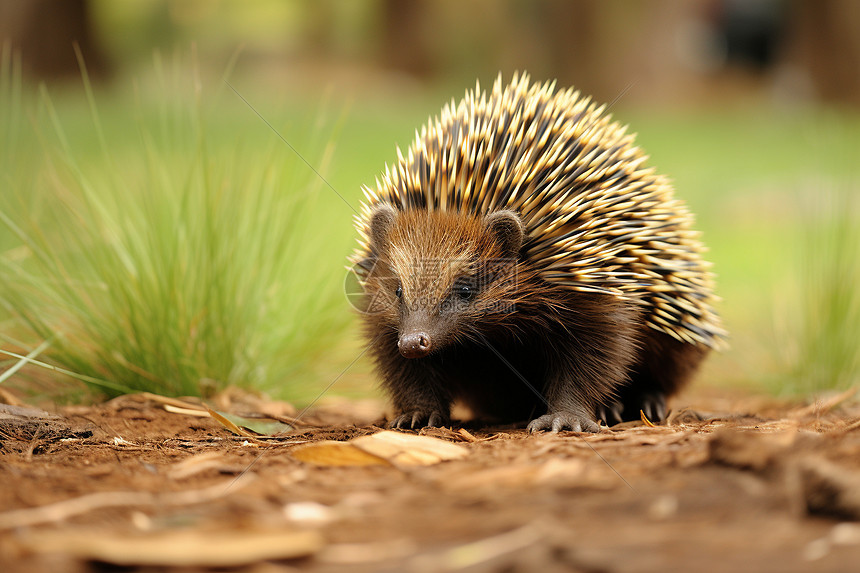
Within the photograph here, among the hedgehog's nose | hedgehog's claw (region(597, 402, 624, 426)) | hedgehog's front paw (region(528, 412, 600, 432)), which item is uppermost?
the hedgehog's nose

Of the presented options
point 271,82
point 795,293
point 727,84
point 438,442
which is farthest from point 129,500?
point 727,84

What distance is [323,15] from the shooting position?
3300 centimetres

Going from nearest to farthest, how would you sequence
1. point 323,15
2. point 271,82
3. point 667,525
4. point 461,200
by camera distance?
point 667,525 → point 461,200 → point 271,82 → point 323,15

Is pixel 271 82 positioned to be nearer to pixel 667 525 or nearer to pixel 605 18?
pixel 605 18

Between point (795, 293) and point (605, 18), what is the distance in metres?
14.2

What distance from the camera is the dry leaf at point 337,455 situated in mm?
3598

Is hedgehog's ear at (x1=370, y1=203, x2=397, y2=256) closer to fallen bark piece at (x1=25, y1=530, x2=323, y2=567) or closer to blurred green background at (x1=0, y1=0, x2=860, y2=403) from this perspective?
blurred green background at (x1=0, y1=0, x2=860, y2=403)

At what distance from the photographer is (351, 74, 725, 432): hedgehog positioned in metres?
4.52

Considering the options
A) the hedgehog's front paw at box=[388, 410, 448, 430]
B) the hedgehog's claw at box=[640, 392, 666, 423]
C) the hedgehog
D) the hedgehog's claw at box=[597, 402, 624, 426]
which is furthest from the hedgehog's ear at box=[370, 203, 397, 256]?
the hedgehog's claw at box=[640, 392, 666, 423]

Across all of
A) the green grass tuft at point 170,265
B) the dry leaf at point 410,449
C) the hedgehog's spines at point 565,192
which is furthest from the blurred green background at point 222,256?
the dry leaf at point 410,449

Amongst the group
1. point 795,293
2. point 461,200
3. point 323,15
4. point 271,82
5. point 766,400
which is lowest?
point 766,400

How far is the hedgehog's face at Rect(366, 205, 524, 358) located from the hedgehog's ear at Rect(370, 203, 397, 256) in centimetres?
3

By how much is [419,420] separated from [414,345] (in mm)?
917

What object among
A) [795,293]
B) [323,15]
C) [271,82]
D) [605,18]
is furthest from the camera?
[323,15]
